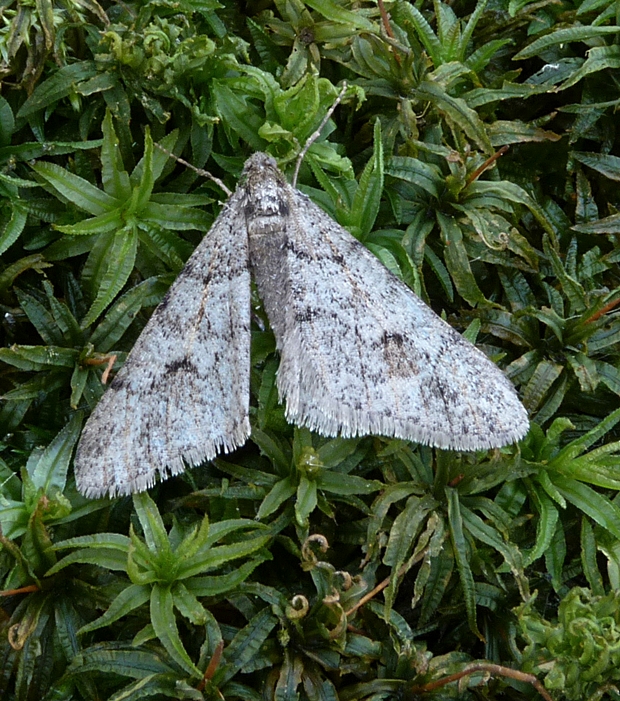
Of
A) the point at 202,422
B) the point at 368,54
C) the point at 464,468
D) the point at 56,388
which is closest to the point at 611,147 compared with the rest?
the point at 368,54

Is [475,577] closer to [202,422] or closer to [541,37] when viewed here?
[202,422]

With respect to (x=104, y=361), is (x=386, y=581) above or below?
below

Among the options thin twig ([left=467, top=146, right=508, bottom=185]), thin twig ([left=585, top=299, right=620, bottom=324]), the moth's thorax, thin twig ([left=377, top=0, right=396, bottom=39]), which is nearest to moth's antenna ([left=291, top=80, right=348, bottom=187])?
the moth's thorax

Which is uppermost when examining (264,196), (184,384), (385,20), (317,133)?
(385,20)

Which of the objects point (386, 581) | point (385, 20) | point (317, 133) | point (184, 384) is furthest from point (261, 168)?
point (386, 581)

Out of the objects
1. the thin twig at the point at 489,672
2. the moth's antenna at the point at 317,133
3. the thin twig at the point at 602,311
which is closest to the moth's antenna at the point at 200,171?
the moth's antenna at the point at 317,133

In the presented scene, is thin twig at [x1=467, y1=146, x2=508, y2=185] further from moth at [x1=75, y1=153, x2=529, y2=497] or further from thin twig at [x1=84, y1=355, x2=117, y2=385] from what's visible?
thin twig at [x1=84, y1=355, x2=117, y2=385]

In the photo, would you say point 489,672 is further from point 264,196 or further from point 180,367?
point 264,196
